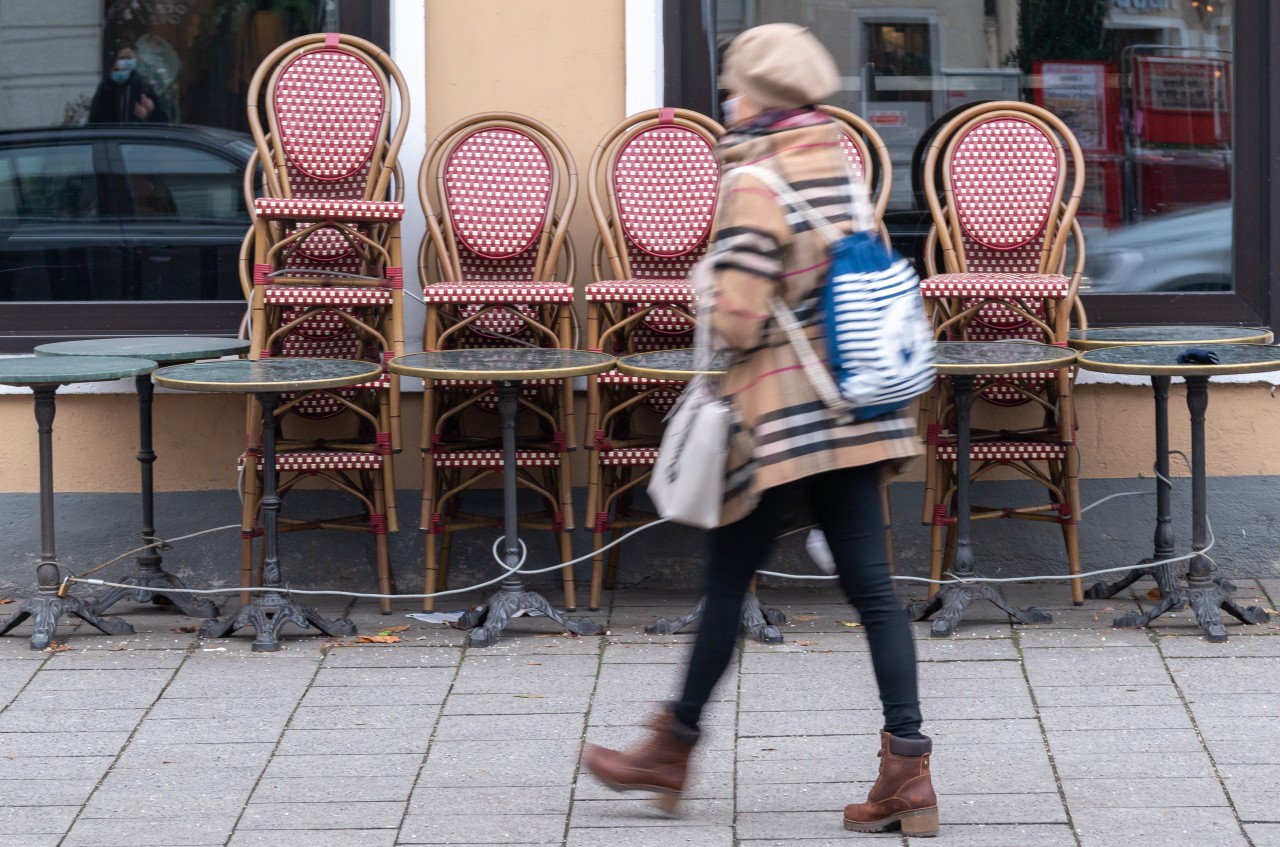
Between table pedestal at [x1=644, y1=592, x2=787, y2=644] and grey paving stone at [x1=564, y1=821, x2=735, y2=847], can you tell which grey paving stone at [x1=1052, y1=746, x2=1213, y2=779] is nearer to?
grey paving stone at [x1=564, y1=821, x2=735, y2=847]

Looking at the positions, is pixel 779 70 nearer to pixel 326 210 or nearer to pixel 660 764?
pixel 660 764

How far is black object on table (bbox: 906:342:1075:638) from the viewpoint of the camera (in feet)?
16.1

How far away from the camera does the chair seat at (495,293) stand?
5.19 metres

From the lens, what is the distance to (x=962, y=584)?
5.12m

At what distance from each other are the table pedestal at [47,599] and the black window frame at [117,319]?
0.87m

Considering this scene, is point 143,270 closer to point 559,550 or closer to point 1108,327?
point 559,550

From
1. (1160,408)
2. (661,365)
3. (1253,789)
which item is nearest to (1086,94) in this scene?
(1160,408)

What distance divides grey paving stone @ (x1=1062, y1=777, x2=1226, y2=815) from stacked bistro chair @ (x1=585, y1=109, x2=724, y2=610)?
2031 millimetres

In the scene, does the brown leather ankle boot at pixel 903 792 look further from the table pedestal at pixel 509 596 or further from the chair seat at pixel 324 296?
the chair seat at pixel 324 296

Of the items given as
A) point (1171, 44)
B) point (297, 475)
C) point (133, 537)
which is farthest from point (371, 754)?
point (1171, 44)

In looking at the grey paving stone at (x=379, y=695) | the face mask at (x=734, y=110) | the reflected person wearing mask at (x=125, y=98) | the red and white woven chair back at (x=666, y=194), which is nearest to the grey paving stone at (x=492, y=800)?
the grey paving stone at (x=379, y=695)

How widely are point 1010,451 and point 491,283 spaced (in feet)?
5.69

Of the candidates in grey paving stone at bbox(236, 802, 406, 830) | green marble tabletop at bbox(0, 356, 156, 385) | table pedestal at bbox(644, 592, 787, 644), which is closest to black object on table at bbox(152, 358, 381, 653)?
green marble tabletop at bbox(0, 356, 156, 385)

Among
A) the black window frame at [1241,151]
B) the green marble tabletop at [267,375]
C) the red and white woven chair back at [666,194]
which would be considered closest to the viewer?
the green marble tabletop at [267,375]
